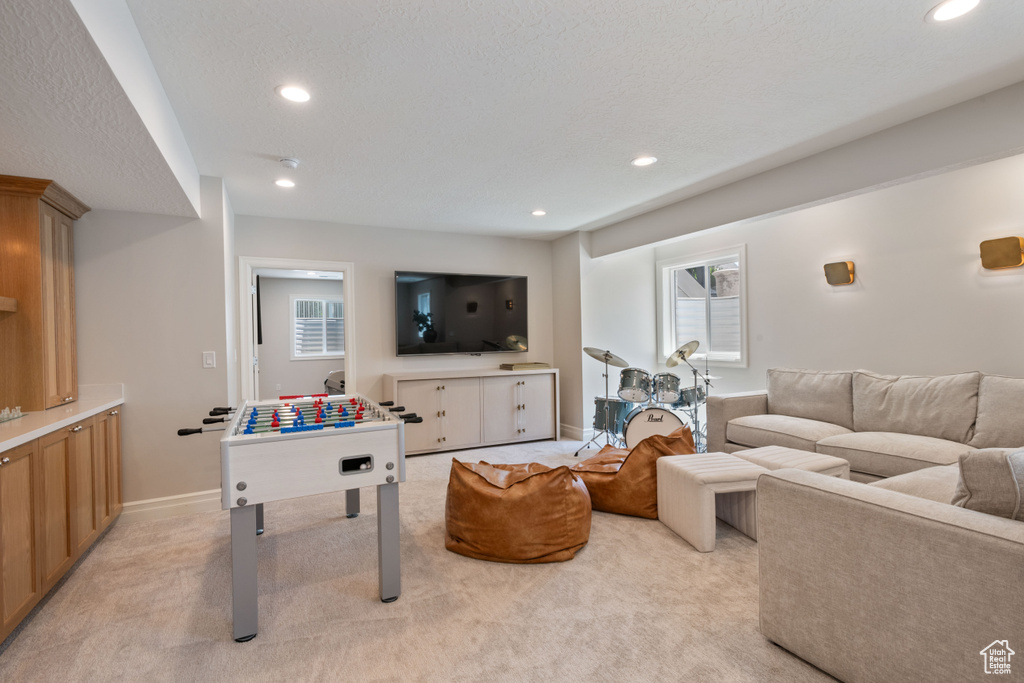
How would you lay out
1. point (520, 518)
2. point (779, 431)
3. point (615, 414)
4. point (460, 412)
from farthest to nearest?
point (460, 412), point (615, 414), point (779, 431), point (520, 518)

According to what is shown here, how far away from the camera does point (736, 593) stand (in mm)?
2162

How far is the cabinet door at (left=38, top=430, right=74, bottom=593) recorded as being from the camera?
2.17 m

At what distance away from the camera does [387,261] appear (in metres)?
5.14

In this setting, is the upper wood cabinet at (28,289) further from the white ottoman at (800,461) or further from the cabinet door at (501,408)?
the white ottoman at (800,461)

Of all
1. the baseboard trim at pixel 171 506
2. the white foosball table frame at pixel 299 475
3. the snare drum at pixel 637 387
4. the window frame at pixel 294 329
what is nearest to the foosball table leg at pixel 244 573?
the white foosball table frame at pixel 299 475

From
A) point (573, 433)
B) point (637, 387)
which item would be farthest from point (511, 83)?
point (573, 433)

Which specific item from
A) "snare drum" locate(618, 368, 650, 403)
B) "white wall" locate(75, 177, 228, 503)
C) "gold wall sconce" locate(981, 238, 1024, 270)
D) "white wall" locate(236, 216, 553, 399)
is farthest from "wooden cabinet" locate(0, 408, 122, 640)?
"gold wall sconce" locate(981, 238, 1024, 270)

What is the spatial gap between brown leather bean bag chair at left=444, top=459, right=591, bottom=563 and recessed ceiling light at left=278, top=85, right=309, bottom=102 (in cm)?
204

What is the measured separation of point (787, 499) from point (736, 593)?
0.73m

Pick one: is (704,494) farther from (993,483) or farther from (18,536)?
(18,536)

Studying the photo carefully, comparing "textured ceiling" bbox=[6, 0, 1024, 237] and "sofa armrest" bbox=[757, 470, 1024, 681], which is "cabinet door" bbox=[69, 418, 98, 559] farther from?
"sofa armrest" bbox=[757, 470, 1024, 681]

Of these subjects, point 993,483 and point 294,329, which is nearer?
point 993,483

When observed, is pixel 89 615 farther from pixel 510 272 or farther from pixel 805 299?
pixel 805 299

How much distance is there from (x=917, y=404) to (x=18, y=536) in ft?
15.3
